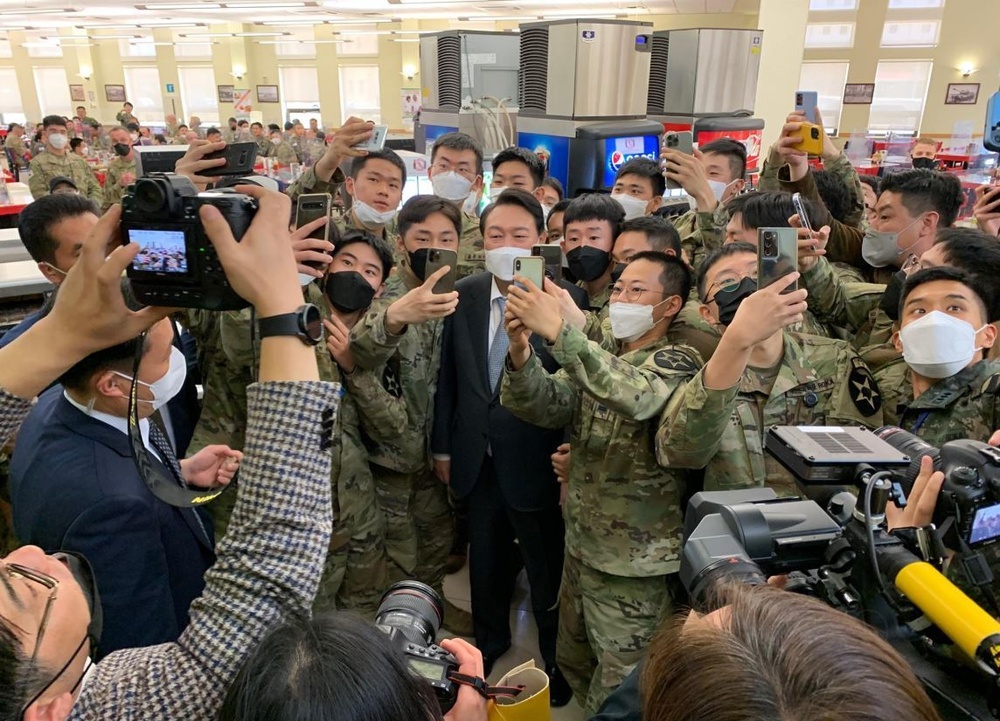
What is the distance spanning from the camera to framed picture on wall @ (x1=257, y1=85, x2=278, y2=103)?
61.4ft

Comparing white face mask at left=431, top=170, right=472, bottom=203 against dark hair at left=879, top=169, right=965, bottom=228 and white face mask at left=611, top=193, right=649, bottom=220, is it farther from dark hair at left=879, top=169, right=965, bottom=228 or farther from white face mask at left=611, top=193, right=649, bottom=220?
dark hair at left=879, top=169, right=965, bottom=228

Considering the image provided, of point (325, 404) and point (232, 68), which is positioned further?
point (232, 68)

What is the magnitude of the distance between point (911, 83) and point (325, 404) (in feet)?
48.9

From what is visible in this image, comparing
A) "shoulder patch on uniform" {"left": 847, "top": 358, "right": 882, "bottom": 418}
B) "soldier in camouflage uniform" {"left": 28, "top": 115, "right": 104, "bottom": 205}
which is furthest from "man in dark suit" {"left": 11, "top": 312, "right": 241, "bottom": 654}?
"soldier in camouflage uniform" {"left": 28, "top": 115, "right": 104, "bottom": 205}

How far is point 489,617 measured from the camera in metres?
2.32

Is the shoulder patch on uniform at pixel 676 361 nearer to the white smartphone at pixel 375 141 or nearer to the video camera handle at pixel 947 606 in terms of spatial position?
the video camera handle at pixel 947 606

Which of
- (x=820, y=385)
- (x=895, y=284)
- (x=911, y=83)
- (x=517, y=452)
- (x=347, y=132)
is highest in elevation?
(x=911, y=83)

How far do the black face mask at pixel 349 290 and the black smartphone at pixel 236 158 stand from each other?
488 millimetres

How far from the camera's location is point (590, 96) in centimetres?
372

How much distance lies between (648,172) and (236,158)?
2070mm

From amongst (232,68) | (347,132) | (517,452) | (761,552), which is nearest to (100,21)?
(232,68)

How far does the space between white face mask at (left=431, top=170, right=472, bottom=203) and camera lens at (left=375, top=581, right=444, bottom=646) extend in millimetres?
2648

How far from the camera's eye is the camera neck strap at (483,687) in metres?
0.88

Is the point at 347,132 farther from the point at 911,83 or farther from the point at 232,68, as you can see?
the point at 232,68
